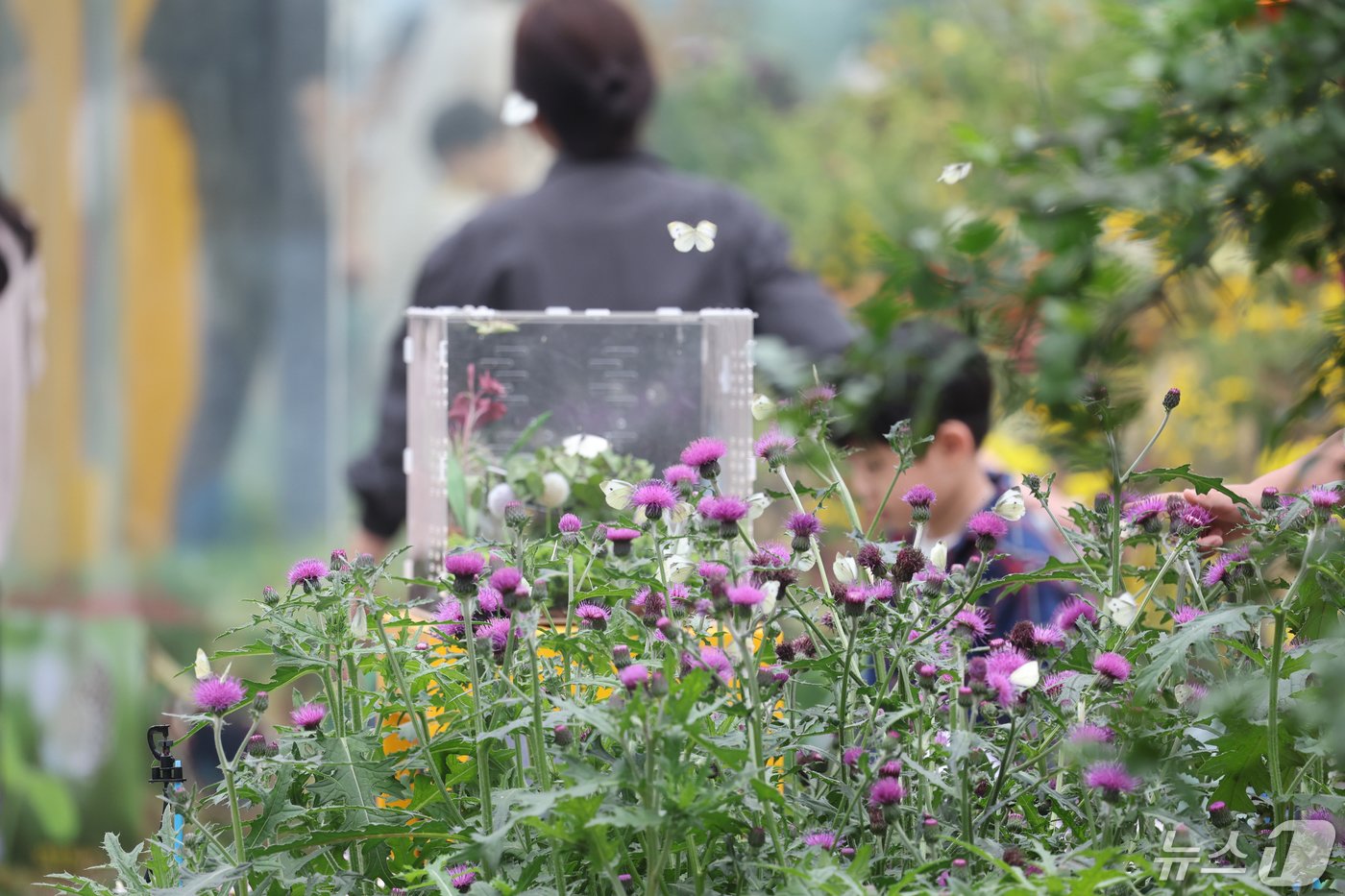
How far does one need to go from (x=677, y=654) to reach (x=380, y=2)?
5.15 meters

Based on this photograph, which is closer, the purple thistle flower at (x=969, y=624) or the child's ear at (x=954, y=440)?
the purple thistle flower at (x=969, y=624)

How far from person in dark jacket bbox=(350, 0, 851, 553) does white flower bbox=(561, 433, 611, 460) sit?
88 centimetres

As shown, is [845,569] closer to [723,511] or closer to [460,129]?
[723,511]

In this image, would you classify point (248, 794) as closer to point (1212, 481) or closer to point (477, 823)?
point (477, 823)

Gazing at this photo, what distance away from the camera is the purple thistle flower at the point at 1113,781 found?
0.72 m

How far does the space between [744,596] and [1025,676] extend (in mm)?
160

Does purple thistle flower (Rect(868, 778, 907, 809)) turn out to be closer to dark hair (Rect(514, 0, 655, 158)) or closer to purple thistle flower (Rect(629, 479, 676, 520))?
purple thistle flower (Rect(629, 479, 676, 520))

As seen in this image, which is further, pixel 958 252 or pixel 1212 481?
pixel 1212 481

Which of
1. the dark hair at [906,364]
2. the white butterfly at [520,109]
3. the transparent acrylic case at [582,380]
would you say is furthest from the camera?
the white butterfly at [520,109]

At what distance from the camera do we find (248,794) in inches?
34.6

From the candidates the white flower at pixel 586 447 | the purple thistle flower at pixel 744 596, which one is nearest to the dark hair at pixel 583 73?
the white flower at pixel 586 447

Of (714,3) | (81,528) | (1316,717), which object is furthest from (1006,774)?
(714,3)

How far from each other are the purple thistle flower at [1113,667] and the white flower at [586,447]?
0.72m

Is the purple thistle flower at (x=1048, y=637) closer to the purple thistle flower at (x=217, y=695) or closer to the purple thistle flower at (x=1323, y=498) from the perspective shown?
the purple thistle flower at (x=1323, y=498)
